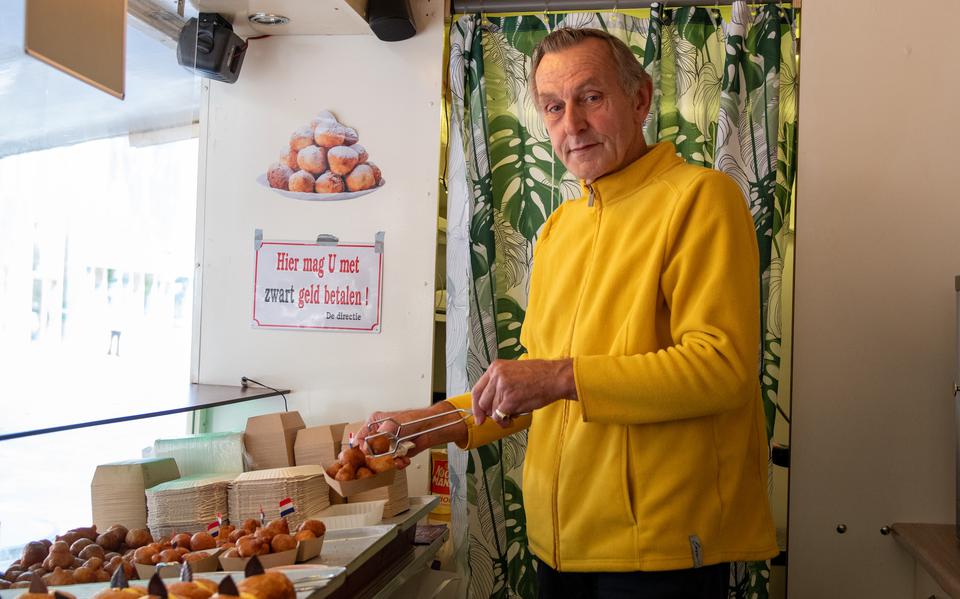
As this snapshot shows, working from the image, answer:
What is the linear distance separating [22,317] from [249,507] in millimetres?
740

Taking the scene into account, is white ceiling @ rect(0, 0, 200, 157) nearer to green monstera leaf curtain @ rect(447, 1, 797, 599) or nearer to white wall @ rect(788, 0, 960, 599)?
green monstera leaf curtain @ rect(447, 1, 797, 599)

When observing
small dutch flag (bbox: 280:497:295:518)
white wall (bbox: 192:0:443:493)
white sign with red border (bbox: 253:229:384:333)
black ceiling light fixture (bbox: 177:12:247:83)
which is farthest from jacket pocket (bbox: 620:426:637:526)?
black ceiling light fixture (bbox: 177:12:247:83)

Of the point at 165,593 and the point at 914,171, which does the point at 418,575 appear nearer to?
the point at 165,593

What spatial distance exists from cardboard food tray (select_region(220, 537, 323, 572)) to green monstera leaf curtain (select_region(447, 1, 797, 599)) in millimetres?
1095

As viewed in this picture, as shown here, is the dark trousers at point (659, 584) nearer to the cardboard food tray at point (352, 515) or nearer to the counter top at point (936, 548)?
the cardboard food tray at point (352, 515)

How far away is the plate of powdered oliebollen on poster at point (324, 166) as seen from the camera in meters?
3.07

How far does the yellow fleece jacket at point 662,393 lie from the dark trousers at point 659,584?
32 mm

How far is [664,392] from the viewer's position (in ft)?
4.70

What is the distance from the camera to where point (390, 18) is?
286 centimetres

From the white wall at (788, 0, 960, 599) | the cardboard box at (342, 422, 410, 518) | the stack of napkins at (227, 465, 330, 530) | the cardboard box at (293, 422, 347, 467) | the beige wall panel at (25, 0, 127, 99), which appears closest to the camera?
the beige wall panel at (25, 0, 127, 99)

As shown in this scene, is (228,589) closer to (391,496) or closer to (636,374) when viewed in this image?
(636,374)

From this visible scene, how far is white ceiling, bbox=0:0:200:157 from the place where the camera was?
65.6 inches

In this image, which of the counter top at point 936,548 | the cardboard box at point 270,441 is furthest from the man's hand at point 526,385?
the counter top at point 936,548

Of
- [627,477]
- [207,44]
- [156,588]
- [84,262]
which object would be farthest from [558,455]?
[207,44]
